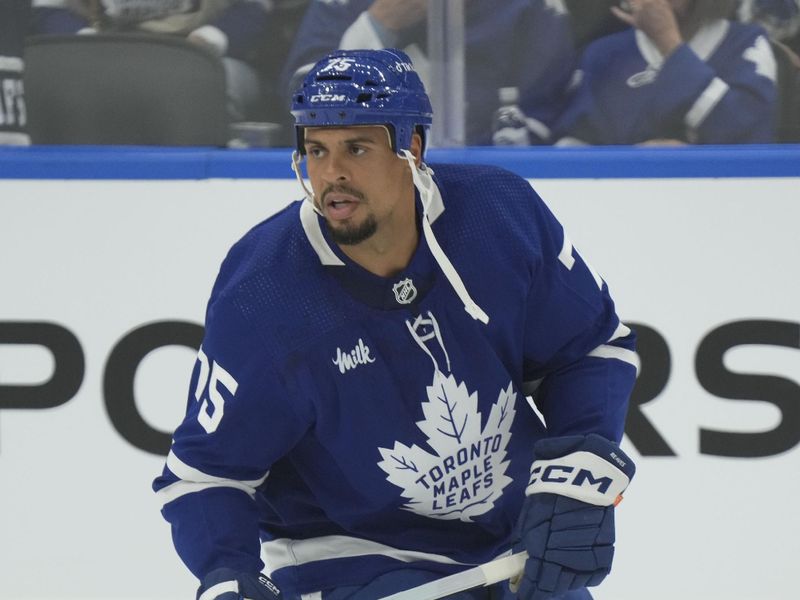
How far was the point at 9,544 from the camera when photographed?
9.29 feet

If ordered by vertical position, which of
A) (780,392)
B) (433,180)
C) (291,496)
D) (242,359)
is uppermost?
(433,180)

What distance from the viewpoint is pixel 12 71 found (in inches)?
112

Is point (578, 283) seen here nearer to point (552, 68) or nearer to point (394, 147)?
point (394, 147)

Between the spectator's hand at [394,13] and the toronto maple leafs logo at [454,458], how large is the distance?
1079mm

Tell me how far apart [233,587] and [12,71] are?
1481 mm

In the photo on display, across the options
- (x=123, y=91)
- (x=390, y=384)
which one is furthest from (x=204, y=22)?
(x=390, y=384)

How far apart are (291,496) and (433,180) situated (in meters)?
0.48

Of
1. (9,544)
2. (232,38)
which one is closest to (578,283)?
(232,38)

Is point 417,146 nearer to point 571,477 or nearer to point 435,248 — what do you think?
point 435,248

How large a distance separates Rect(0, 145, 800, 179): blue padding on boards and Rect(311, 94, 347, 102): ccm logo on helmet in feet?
3.33

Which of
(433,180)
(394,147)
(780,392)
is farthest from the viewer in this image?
(780,392)

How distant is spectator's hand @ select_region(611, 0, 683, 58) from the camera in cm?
273

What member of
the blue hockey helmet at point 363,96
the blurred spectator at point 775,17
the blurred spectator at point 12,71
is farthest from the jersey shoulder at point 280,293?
the blurred spectator at point 775,17

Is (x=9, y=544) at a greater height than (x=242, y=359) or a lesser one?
lesser
